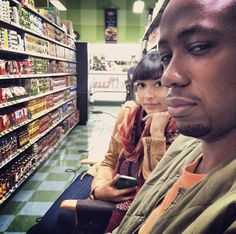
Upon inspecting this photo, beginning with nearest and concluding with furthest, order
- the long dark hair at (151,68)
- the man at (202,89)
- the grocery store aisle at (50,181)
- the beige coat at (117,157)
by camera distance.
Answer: the man at (202,89)
the beige coat at (117,157)
the long dark hair at (151,68)
the grocery store aisle at (50,181)

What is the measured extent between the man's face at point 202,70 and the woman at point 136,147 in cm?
85

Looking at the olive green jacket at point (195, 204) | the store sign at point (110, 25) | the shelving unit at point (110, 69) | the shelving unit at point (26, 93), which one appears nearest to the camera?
the olive green jacket at point (195, 204)

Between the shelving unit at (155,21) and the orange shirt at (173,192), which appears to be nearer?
the orange shirt at (173,192)

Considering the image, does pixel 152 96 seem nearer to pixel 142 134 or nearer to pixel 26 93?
pixel 142 134

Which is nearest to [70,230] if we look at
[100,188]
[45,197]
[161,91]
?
[100,188]

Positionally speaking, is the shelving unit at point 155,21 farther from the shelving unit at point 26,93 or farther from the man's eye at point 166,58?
the man's eye at point 166,58

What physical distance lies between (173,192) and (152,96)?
3.32 feet

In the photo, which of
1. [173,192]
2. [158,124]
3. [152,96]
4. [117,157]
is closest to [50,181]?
[117,157]

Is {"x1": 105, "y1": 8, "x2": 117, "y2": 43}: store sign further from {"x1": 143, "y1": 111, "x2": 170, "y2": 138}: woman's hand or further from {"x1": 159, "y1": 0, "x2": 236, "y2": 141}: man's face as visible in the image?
{"x1": 159, "y1": 0, "x2": 236, "y2": 141}: man's face

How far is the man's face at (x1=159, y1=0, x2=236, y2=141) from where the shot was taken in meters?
0.69

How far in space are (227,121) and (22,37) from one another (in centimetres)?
370

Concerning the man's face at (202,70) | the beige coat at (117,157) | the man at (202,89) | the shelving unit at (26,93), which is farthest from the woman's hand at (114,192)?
the shelving unit at (26,93)

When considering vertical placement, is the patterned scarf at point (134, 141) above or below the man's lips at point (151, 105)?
below

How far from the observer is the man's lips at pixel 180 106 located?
0.74m
